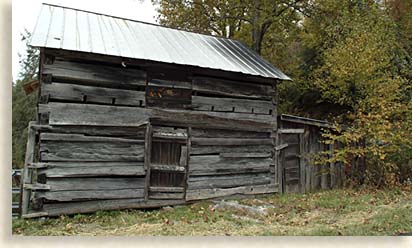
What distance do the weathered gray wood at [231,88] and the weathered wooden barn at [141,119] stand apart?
1cm

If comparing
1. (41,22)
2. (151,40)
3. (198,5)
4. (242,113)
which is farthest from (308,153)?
(41,22)

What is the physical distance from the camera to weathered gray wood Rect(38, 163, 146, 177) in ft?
14.2

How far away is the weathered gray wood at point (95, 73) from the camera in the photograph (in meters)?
4.44

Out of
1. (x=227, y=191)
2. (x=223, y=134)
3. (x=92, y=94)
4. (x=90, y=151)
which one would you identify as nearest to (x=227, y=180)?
(x=227, y=191)

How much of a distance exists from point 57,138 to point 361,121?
14.8ft

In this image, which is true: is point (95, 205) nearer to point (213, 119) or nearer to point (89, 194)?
point (89, 194)

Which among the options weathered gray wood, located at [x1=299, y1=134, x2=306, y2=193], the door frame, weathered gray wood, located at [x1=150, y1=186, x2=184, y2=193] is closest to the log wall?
weathered gray wood, located at [x1=150, y1=186, x2=184, y2=193]

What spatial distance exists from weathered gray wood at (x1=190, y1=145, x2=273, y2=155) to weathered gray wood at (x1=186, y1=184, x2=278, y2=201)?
0.53m

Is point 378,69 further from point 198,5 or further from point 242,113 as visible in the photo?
point 198,5

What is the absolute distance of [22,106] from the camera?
426cm

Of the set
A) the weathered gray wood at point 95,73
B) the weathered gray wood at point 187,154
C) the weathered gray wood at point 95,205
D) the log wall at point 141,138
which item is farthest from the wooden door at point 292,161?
the weathered gray wood at point 95,73

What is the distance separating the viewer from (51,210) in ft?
14.0

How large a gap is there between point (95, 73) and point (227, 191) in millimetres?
2460

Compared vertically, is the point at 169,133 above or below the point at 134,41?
below
